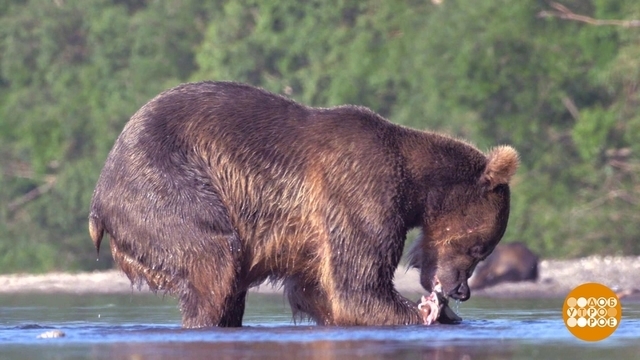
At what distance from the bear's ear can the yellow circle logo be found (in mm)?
849

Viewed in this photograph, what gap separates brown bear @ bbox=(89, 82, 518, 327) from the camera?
25.3 ft

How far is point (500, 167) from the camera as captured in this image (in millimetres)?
8125

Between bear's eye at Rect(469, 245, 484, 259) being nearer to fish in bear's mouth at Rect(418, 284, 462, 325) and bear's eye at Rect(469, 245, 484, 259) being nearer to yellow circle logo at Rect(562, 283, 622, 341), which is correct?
fish in bear's mouth at Rect(418, 284, 462, 325)

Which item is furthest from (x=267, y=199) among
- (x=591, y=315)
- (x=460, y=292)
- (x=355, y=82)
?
(x=355, y=82)

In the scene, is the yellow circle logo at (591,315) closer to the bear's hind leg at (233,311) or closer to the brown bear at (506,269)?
the bear's hind leg at (233,311)

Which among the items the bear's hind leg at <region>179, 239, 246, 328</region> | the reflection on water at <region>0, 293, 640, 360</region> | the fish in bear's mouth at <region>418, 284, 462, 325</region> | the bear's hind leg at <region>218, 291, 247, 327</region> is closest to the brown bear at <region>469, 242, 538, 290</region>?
the reflection on water at <region>0, 293, 640, 360</region>

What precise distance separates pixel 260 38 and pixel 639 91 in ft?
20.2

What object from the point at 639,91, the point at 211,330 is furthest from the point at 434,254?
the point at 639,91

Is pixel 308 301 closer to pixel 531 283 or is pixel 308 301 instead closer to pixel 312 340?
pixel 312 340

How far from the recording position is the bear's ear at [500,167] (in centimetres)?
812

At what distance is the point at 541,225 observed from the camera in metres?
17.6

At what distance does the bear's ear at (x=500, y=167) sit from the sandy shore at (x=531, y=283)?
12.4ft

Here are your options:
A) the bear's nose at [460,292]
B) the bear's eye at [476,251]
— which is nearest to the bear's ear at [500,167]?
the bear's eye at [476,251]

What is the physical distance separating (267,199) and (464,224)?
48.4 inches
